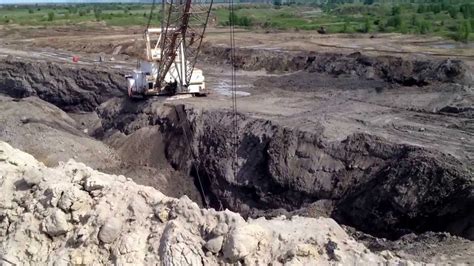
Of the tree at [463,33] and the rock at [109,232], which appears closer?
the rock at [109,232]

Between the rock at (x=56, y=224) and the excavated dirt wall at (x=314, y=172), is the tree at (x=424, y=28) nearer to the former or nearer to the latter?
the excavated dirt wall at (x=314, y=172)

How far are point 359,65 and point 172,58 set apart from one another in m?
12.1

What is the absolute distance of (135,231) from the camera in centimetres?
991

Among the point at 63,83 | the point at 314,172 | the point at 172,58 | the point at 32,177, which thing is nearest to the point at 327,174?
the point at 314,172

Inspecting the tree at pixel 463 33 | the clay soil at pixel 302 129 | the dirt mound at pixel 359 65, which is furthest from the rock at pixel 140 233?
the tree at pixel 463 33

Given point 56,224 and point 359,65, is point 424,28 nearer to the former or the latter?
point 359,65

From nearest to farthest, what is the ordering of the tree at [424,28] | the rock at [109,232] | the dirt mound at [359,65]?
1. the rock at [109,232]
2. the dirt mound at [359,65]
3. the tree at [424,28]

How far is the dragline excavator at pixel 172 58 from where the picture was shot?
27.2 meters

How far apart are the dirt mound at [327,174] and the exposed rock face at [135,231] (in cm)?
639

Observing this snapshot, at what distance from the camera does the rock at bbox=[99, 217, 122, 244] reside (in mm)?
9836

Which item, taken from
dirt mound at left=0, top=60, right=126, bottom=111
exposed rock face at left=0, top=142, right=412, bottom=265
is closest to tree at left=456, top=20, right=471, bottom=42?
dirt mound at left=0, top=60, right=126, bottom=111

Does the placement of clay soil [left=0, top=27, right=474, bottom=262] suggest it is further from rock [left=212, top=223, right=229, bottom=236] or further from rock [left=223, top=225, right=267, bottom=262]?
rock [left=212, top=223, right=229, bottom=236]

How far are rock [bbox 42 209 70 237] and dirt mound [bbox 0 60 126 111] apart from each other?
84.7ft

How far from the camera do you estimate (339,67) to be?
34344mm
